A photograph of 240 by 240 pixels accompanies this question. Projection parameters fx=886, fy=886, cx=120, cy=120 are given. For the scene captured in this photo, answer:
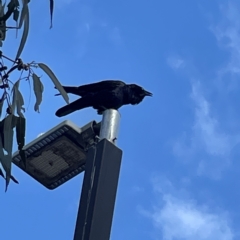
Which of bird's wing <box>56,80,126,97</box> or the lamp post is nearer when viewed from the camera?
the lamp post

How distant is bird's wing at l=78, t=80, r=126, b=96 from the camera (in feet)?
10.9

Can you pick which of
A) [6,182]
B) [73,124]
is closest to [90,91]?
[73,124]

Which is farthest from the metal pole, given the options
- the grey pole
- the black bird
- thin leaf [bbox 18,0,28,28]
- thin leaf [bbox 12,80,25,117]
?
thin leaf [bbox 18,0,28,28]

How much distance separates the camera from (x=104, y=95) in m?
3.25

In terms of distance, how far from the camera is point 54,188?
3539 mm

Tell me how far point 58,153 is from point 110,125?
1.59 feet

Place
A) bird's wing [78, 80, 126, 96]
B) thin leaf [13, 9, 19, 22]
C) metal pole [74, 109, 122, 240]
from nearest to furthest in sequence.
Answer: metal pole [74, 109, 122, 240]
thin leaf [13, 9, 19, 22]
bird's wing [78, 80, 126, 96]

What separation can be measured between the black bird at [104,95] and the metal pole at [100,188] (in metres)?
0.21

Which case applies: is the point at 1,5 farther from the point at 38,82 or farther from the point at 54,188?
the point at 54,188

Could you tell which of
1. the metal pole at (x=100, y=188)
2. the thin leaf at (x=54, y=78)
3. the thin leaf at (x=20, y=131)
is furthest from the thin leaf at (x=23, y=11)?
the metal pole at (x=100, y=188)

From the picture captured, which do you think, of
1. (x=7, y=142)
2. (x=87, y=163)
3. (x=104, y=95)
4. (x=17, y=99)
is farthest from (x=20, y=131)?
(x=104, y=95)

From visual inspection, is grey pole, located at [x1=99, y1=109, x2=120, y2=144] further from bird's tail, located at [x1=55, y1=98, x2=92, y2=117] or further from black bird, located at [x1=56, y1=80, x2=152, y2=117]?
bird's tail, located at [x1=55, y1=98, x2=92, y2=117]

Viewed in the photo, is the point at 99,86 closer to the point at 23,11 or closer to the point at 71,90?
the point at 71,90

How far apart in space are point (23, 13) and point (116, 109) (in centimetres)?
48
